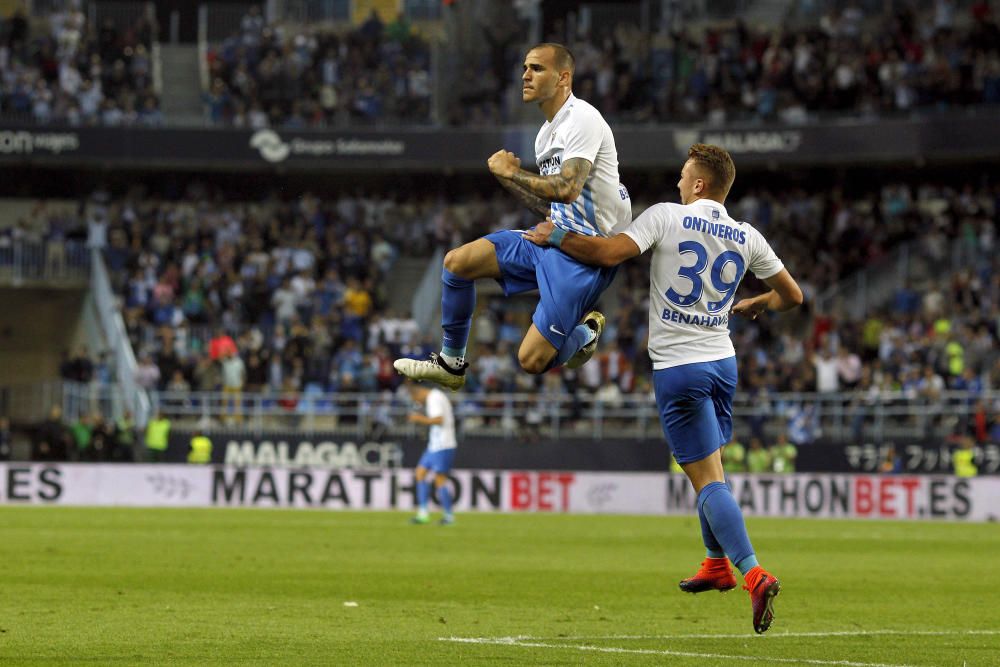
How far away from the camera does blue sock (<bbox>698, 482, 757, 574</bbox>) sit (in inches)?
367

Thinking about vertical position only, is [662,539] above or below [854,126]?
below

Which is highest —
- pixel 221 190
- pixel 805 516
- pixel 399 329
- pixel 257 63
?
pixel 257 63

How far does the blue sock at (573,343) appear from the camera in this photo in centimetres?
995

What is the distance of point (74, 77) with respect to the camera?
139 ft

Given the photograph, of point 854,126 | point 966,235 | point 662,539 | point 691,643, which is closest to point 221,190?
point 854,126

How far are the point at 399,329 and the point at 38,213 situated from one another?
11220 mm

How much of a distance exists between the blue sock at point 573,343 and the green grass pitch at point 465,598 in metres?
1.73

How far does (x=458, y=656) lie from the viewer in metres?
9.52

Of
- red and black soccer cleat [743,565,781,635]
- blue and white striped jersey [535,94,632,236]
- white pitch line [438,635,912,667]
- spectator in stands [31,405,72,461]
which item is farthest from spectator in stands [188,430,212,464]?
red and black soccer cleat [743,565,781,635]

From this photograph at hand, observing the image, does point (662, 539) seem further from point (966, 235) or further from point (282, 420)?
point (966, 235)

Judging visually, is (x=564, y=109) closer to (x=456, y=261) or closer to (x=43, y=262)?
(x=456, y=261)

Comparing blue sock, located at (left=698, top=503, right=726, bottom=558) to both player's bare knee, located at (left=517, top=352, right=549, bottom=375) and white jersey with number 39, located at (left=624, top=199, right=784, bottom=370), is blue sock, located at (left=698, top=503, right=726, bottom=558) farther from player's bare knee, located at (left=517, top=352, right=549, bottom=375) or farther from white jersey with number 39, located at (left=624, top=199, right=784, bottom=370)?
player's bare knee, located at (left=517, top=352, right=549, bottom=375)

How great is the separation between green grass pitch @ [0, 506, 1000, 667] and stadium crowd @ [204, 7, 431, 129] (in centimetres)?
2022

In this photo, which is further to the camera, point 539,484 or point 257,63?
point 257,63
